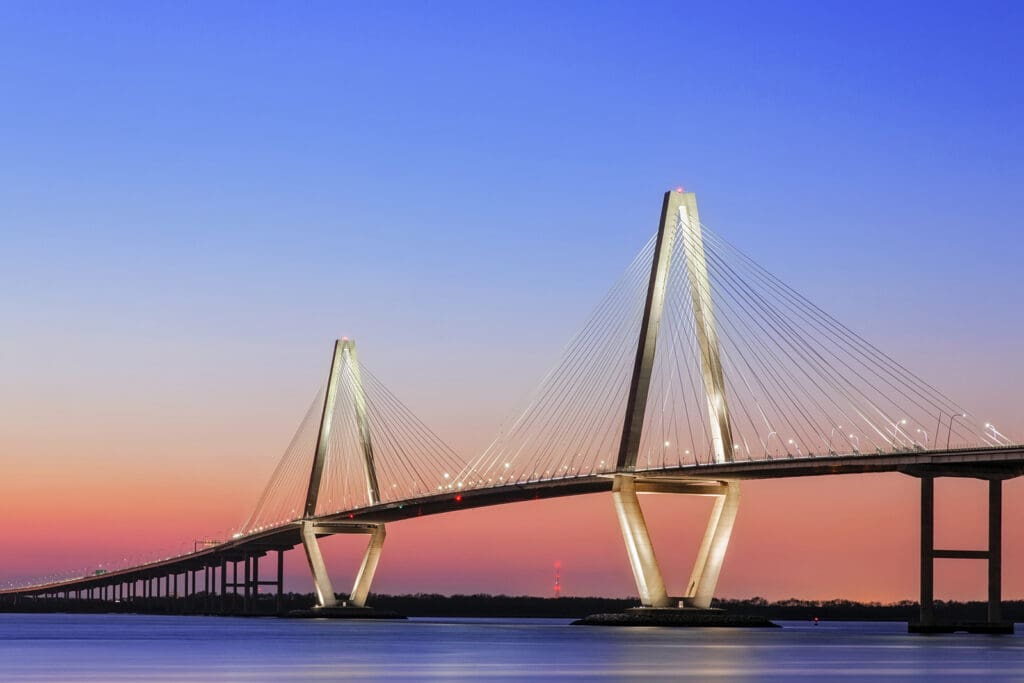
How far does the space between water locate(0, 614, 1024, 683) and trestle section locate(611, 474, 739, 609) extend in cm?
224

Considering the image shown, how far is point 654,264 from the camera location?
79250mm

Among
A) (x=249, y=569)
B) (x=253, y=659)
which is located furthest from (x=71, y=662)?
(x=249, y=569)

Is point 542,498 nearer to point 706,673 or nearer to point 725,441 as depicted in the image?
point 725,441

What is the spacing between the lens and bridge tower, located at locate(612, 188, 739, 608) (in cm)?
7750

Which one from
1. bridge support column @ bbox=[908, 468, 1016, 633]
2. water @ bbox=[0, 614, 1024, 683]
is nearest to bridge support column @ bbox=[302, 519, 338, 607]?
water @ bbox=[0, 614, 1024, 683]

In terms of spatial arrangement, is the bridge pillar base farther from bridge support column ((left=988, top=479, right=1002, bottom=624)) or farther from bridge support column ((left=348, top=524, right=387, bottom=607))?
bridge support column ((left=988, top=479, right=1002, bottom=624))

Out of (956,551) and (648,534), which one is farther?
(648,534)

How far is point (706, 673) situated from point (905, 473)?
26633mm

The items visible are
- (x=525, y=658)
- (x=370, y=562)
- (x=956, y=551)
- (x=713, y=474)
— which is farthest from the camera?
(x=370, y=562)

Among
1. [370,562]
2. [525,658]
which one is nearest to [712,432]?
[525,658]

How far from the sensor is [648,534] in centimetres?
8162

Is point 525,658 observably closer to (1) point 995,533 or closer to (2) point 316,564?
(1) point 995,533

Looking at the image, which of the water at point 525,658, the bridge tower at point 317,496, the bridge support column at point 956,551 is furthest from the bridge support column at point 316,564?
Answer: the bridge support column at point 956,551

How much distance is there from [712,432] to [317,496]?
50894 mm
